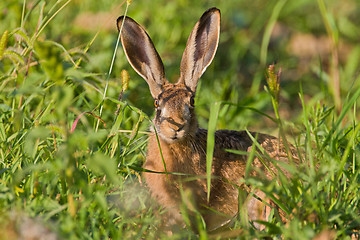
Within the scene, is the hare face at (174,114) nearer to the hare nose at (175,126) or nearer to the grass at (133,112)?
the hare nose at (175,126)

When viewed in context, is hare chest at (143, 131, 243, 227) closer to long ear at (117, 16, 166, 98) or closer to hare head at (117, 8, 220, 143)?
hare head at (117, 8, 220, 143)

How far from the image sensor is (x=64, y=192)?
2.74 meters

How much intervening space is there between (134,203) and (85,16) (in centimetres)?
305

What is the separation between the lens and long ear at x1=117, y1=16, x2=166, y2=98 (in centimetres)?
379

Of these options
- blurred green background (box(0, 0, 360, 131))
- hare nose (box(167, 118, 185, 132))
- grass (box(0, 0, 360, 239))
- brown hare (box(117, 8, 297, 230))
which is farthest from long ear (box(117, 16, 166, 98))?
hare nose (box(167, 118, 185, 132))

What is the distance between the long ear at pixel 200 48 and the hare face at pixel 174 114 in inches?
8.7

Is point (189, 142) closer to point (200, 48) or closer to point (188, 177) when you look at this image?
point (188, 177)

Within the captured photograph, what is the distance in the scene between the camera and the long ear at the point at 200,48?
3.81 meters

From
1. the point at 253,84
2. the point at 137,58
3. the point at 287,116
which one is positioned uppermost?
the point at 137,58

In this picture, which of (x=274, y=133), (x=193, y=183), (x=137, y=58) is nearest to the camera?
(x=193, y=183)

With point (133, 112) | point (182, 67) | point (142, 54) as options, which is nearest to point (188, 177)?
point (133, 112)

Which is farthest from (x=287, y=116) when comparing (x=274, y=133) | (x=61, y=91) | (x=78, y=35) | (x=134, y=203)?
(x=61, y=91)

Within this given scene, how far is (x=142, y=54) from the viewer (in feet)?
13.0

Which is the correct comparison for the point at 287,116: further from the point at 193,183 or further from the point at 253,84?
the point at 193,183
